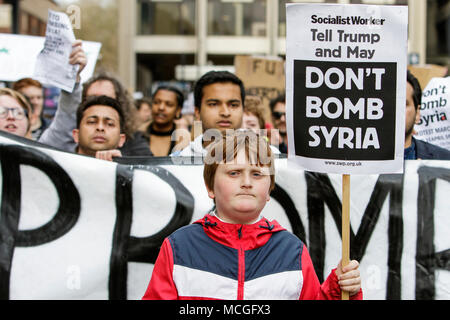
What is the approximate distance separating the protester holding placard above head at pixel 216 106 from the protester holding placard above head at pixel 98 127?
382 mm

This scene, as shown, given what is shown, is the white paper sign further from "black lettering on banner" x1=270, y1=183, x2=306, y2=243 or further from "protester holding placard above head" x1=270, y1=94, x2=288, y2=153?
"protester holding placard above head" x1=270, y1=94, x2=288, y2=153

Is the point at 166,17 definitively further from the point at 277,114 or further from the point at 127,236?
the point at 127,236

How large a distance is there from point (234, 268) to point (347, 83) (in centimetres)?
77

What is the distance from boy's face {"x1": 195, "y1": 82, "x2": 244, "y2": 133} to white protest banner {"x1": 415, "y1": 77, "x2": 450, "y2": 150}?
4.06ft

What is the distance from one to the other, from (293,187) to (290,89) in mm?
952

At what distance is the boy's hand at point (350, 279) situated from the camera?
206 cm

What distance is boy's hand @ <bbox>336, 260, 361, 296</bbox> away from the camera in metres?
2.06

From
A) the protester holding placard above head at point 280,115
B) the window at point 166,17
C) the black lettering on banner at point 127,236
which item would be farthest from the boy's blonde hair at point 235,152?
the window at point 166,17

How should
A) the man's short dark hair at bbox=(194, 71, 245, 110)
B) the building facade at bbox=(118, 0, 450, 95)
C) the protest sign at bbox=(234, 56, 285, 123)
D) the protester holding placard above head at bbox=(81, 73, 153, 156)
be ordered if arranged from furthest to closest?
the building facade at bbox=(118, 0, 450, 95)
the protest sign at bbox=(234, 56, 285, 123)
the protester holding placard above head at bbox=(81, 73, 153, 156)
the man's short dark hair at bbox=(194, 71, 245, 110)

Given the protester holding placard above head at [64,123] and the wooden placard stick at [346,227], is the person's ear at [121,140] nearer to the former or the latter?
the protester holding placard above head at [64,123]

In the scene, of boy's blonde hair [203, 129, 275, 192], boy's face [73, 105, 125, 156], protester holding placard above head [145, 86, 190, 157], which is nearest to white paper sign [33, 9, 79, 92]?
boy's face [73, 105, 125, 156]

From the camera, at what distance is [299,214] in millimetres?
3062

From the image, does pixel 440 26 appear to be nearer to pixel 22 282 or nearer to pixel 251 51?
pixel 251 51

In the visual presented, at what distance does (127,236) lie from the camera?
296cm
